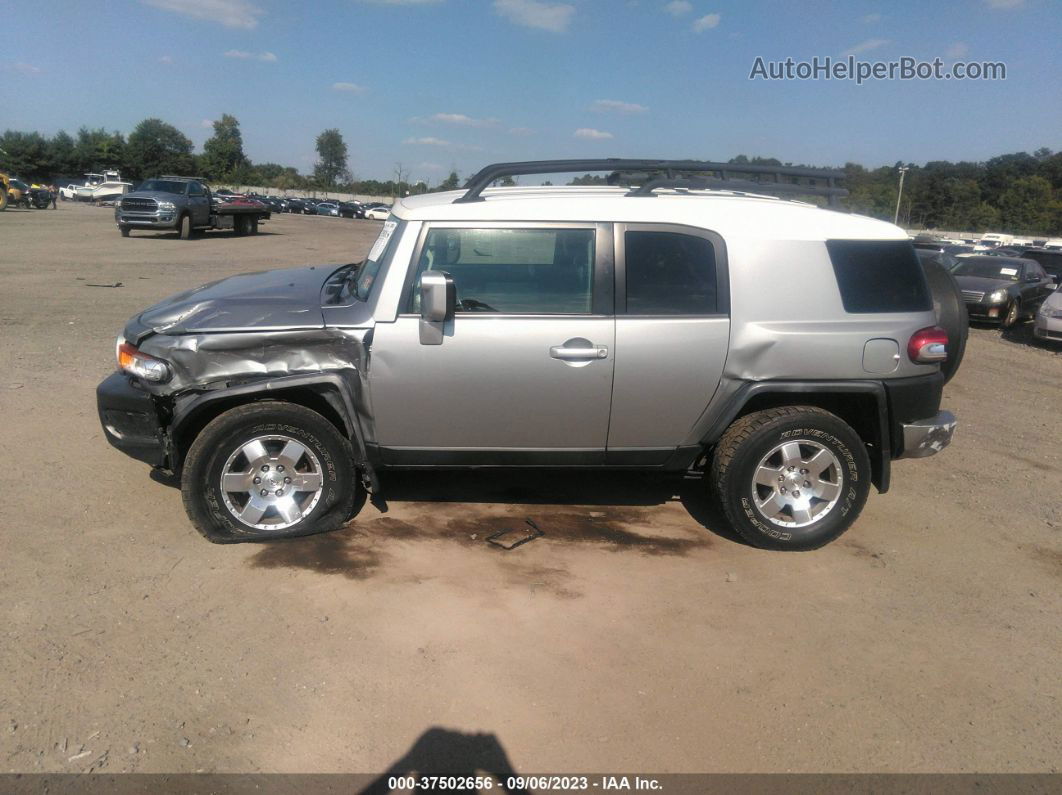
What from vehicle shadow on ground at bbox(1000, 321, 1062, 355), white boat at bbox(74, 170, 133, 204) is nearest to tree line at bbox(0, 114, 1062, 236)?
white boat at bbox(74, 170, 133, 204)

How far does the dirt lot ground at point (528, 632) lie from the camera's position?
116 inches

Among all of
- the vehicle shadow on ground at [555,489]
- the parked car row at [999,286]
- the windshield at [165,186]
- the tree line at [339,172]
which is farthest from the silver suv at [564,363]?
A: the tree line at [339,172]

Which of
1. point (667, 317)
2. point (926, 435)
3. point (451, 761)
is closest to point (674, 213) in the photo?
point (667, 317)

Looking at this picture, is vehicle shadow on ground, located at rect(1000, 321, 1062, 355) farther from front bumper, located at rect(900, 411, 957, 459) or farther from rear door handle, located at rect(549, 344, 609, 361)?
rear door handle, located at rect(549, 344, 609, 361)

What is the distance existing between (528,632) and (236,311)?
2346mm

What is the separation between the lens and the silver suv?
4.20 m

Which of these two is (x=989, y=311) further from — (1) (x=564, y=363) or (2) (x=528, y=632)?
(2) (x=528, y=632)

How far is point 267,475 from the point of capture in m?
4.34

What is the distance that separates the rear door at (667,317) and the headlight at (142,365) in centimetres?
243

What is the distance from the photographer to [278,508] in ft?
14.4

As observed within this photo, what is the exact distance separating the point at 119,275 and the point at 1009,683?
16.0m

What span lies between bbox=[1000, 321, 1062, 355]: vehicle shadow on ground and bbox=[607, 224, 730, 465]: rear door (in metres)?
11.5

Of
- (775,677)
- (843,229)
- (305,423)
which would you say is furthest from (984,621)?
(305,423)

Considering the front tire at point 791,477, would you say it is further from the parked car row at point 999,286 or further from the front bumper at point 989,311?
the front bumper at point 989,311
